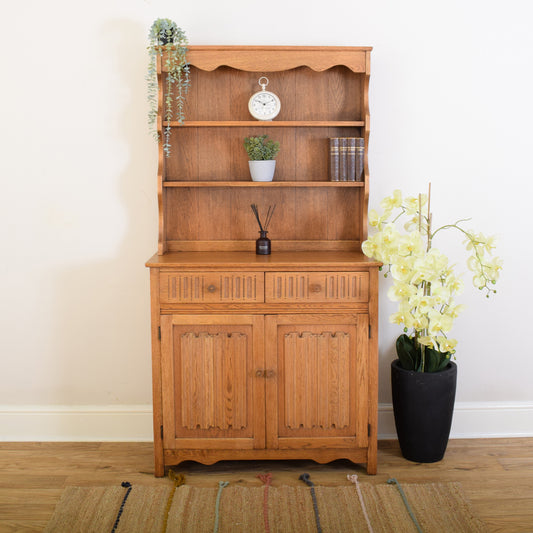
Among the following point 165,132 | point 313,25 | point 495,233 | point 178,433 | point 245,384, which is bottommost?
point 178,433

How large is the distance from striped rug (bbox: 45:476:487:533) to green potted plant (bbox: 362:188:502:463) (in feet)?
0.95

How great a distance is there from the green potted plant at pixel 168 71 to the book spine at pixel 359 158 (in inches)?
32.6

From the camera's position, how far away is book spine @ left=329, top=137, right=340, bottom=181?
9.51 ft

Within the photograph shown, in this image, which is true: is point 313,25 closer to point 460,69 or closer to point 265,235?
point 460,69

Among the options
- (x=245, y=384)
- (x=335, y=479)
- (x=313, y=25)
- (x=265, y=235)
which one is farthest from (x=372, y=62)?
(x=335, y=479)

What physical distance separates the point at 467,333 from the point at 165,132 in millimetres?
1842

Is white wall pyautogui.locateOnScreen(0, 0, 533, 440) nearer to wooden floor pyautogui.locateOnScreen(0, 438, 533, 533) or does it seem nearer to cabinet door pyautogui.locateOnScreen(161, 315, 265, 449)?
wooden floor pyautogui.locateOnScreen(0, 438, 533, 533)

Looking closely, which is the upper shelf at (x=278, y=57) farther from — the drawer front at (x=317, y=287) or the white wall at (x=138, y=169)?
the drawer front at (x=317, y=287)

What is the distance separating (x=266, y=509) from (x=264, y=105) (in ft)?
5.87

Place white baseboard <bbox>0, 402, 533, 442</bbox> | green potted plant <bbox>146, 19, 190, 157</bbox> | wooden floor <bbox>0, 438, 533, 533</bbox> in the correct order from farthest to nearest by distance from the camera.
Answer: white baseboard <bbox>0, 402, 533, 442</bbox> → green potted plant <bbox>146, 19, 190, 157</bbox> → wooden floor <bbox>0, 438, 533, 533</bbox>

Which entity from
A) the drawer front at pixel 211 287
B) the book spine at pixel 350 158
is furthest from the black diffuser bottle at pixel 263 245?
the book spine at pixel 350 158

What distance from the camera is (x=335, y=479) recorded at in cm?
275

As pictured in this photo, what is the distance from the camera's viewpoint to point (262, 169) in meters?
2.88

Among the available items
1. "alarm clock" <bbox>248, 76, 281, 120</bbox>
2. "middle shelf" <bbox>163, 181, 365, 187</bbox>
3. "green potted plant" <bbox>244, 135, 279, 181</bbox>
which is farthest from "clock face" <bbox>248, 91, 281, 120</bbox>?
"middle shelf" <bbox>163, 181, 365, 187</bbox>
